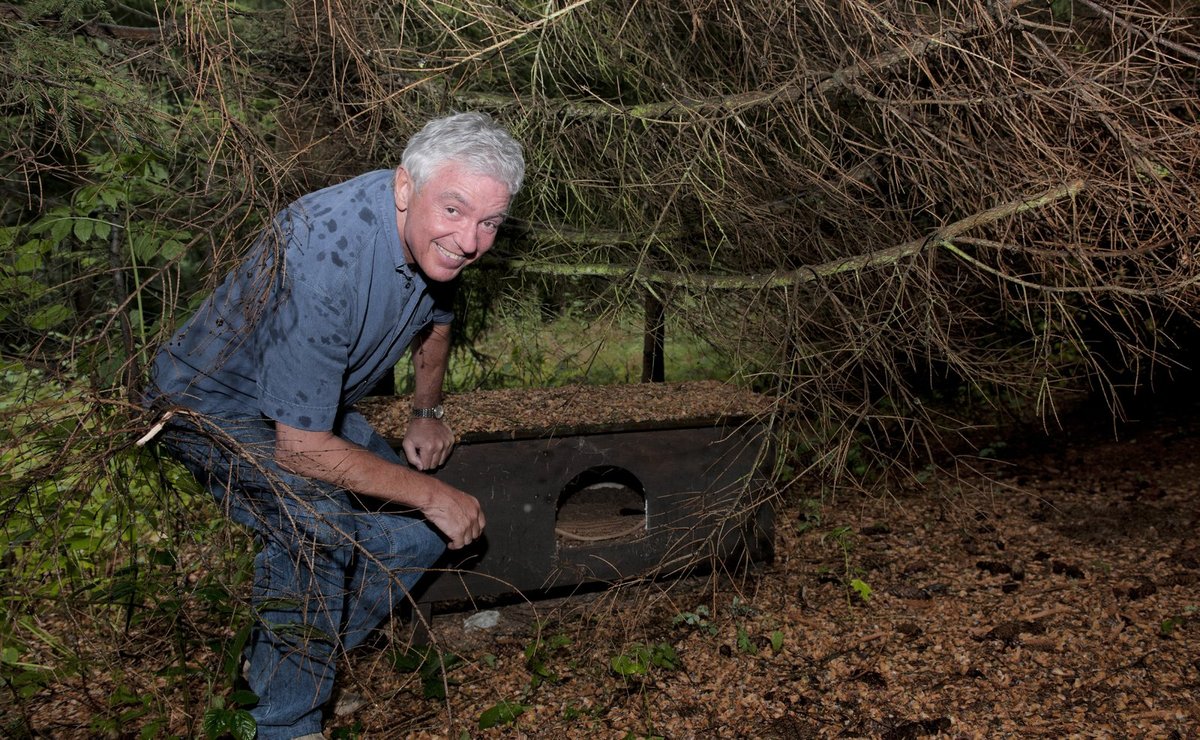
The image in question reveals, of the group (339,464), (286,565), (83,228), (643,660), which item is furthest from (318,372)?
(643,660)

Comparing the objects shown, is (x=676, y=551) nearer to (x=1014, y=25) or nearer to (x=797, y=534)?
(x=797, y=534)

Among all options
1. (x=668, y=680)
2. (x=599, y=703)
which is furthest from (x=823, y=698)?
(x=599, y=703)

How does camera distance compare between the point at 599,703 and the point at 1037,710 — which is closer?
the point at 1037,710

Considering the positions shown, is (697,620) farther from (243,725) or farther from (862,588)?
(243,725)

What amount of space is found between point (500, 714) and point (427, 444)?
0.86 metres

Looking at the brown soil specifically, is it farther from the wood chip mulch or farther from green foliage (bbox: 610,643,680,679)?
the wood chip mulch

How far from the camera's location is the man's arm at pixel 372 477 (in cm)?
243

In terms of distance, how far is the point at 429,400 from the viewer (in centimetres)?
315

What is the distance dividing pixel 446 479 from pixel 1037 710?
1.91m

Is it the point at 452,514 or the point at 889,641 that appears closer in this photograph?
the point at 452,514

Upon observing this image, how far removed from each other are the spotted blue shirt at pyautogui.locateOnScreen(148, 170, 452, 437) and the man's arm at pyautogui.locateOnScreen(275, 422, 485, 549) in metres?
0.05

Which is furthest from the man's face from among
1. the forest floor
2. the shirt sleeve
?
→ the forest floor

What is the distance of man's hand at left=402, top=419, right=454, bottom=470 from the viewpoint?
3.01 meters

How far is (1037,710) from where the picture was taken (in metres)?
2.65
